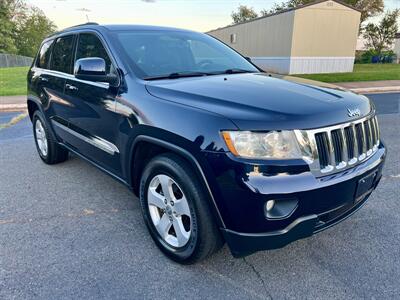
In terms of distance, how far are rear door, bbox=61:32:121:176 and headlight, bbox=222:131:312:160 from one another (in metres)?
1.27

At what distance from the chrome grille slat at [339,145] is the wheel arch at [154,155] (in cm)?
66

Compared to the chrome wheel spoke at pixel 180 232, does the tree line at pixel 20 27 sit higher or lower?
higher

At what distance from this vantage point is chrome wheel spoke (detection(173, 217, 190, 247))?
2.49 m

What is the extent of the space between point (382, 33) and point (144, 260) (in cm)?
4422

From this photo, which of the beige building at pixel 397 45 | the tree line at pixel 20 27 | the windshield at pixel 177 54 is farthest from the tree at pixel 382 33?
the tree line at pixel 20 27

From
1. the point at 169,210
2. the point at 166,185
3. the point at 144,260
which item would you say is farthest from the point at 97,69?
the point at 144,260

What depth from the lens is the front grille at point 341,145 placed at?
212cm

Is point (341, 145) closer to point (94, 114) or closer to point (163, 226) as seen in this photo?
point (163, 226)

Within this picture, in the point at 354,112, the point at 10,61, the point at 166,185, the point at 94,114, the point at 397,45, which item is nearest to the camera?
the point at 354,112

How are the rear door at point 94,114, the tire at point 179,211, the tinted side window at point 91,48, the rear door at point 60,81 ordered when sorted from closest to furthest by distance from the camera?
the tire at point 179,211
the rear door at point 94,114
the tinted side window at point 91,48
the rear door at point 60,81

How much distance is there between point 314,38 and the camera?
19.6 meters

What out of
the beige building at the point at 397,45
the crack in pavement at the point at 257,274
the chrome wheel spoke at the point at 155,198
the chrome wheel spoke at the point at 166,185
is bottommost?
the crack in pavement at the point at 257,274

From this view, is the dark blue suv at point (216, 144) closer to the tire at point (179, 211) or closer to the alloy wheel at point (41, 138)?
the tire at point (179, 211)

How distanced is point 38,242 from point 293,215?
2177 mm
